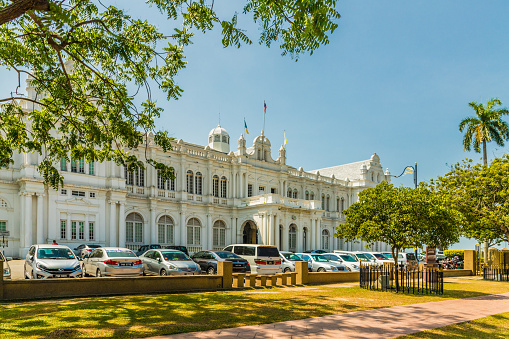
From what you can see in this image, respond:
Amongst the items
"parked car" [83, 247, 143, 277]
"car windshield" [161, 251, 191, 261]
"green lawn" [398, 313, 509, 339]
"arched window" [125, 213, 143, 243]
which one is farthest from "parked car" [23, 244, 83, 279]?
"arched window" [125, 213, 143, 243]

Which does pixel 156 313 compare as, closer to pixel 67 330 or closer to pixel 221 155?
pixel 67 330

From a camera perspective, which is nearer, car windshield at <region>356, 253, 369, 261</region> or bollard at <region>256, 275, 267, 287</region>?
bollard at <region>256, 275, 267, 287</region>

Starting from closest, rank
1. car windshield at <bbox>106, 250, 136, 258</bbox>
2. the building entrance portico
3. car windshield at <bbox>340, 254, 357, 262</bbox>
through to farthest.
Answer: car windshield at <bbox>106, 250, 136, 258</bbox> < car windshield at <bbox>340, 254, 357, 262</bbox> < the building entrance portico

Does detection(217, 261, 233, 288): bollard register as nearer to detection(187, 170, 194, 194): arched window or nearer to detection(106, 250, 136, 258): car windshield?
detection(106, 250, 136, 258): car windshield

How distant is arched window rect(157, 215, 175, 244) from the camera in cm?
4131

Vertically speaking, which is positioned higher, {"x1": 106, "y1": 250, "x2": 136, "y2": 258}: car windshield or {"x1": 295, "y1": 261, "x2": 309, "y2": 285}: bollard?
{"x1": 106, "y1": 250, "x2": 136, "y2": 258}: car windshield

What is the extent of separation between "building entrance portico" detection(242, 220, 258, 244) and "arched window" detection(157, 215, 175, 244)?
8643mm

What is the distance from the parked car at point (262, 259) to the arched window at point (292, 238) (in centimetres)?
2193

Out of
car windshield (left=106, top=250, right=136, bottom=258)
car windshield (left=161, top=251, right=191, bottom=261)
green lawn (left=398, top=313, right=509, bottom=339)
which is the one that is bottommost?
green lawn (left=398, top=313, right=509, bottom=339)

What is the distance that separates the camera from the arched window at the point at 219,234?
4578 cm

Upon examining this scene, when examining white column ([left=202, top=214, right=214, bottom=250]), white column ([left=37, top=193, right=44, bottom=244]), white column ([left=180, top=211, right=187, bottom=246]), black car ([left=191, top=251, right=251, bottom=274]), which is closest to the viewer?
black car ([left=191, top=251, right=251, bottom=274])

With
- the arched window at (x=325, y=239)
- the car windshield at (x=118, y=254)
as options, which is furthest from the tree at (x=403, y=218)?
the arched window at (x=325, y=239)

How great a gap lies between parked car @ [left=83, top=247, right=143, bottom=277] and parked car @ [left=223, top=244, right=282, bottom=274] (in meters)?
7.12

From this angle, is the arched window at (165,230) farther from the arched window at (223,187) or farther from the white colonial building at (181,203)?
the arched window at (223,187)
